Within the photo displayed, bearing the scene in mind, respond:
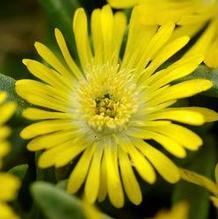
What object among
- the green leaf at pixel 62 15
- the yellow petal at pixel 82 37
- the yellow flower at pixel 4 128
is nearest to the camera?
the yellow flower at pixel 4 128

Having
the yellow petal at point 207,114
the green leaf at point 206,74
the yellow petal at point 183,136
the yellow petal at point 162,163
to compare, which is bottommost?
the yellow petal at point 162,163

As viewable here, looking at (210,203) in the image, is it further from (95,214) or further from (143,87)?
(95,214)

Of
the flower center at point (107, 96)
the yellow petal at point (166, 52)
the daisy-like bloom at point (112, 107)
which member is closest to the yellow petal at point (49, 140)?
the daisy-like bloom at point (112, 107)

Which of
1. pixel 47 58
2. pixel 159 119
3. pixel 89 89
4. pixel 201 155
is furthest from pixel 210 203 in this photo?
pixel 47 58

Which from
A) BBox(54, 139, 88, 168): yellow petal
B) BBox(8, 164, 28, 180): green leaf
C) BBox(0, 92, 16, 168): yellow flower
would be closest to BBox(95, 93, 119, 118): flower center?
BBox(54, 139, 88, 168): yellow petal

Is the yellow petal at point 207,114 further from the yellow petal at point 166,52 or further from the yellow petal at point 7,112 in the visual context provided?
the yellow petal at point 7,112

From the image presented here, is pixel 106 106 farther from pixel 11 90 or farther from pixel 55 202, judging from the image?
pixel 55 202

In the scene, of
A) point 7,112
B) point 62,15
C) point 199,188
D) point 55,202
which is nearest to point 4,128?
point 7,112

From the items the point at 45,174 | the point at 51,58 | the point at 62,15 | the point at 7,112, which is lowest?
the point at 45,174
